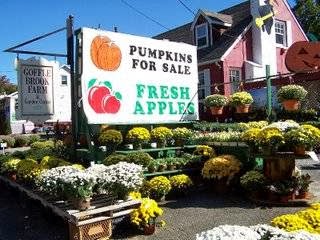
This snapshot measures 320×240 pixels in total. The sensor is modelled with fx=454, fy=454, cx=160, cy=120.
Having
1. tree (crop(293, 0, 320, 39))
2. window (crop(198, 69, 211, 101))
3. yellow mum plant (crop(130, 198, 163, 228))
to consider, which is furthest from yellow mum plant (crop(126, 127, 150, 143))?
tree (crop(293, 0, 320, 39))

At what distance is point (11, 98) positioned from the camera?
161 ft

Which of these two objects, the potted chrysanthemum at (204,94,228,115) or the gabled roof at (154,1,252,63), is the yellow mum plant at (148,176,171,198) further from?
the gabled roof at (154,1,252,63)

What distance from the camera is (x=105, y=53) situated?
11.3 m

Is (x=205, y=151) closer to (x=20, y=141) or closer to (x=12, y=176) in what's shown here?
(x=12, y=176)

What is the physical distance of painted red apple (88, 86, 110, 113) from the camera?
1101 cm

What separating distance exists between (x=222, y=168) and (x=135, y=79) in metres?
3.64

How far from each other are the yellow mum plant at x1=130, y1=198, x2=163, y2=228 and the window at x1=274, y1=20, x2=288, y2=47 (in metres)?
23.2

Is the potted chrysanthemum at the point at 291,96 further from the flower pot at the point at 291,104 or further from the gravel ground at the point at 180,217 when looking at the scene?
the gravel ground at the point at 180,217

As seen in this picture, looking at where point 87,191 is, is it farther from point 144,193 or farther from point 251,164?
point 251,164

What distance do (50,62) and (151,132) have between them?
3.29 m

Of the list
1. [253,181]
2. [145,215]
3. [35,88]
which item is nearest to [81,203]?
[145,215]

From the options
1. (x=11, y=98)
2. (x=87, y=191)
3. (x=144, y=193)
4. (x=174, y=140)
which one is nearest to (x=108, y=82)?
(x=174, y=140)

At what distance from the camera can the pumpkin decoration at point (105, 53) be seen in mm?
11164

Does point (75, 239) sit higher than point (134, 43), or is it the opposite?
point (134, 43)
